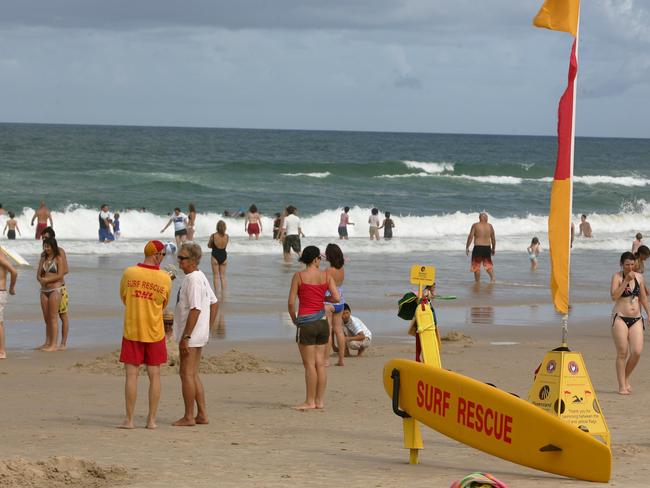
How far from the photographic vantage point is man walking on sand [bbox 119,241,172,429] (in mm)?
8234

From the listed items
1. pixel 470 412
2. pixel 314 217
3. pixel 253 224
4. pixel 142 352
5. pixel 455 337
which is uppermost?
pixel 314 217

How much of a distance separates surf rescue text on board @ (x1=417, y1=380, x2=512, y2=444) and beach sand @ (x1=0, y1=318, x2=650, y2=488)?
0.32 metres

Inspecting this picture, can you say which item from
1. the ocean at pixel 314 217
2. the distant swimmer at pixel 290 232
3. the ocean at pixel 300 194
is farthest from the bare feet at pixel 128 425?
the ocean at pixel 300 194

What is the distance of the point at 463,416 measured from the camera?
22.0 ft

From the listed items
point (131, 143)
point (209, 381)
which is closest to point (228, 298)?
point (209, 381)

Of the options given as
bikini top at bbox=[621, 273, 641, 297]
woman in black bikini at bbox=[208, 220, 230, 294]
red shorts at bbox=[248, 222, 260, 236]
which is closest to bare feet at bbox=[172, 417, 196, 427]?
bikini top at bbox=[621, 273, 641, 297]

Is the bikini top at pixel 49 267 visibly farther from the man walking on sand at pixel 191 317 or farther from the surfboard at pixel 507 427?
the surfboard at pixel 507 427

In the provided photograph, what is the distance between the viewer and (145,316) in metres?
8.24

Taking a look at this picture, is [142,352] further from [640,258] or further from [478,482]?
[640,258]

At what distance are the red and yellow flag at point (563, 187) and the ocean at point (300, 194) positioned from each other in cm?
2116

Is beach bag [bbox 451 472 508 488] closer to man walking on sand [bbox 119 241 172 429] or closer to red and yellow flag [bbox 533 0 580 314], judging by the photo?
red and yellow flag [bbox 533 0 580 314]

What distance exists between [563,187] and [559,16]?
117 cm

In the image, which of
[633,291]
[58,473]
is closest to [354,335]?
[633,291]

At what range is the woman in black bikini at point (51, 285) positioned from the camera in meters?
12.8
